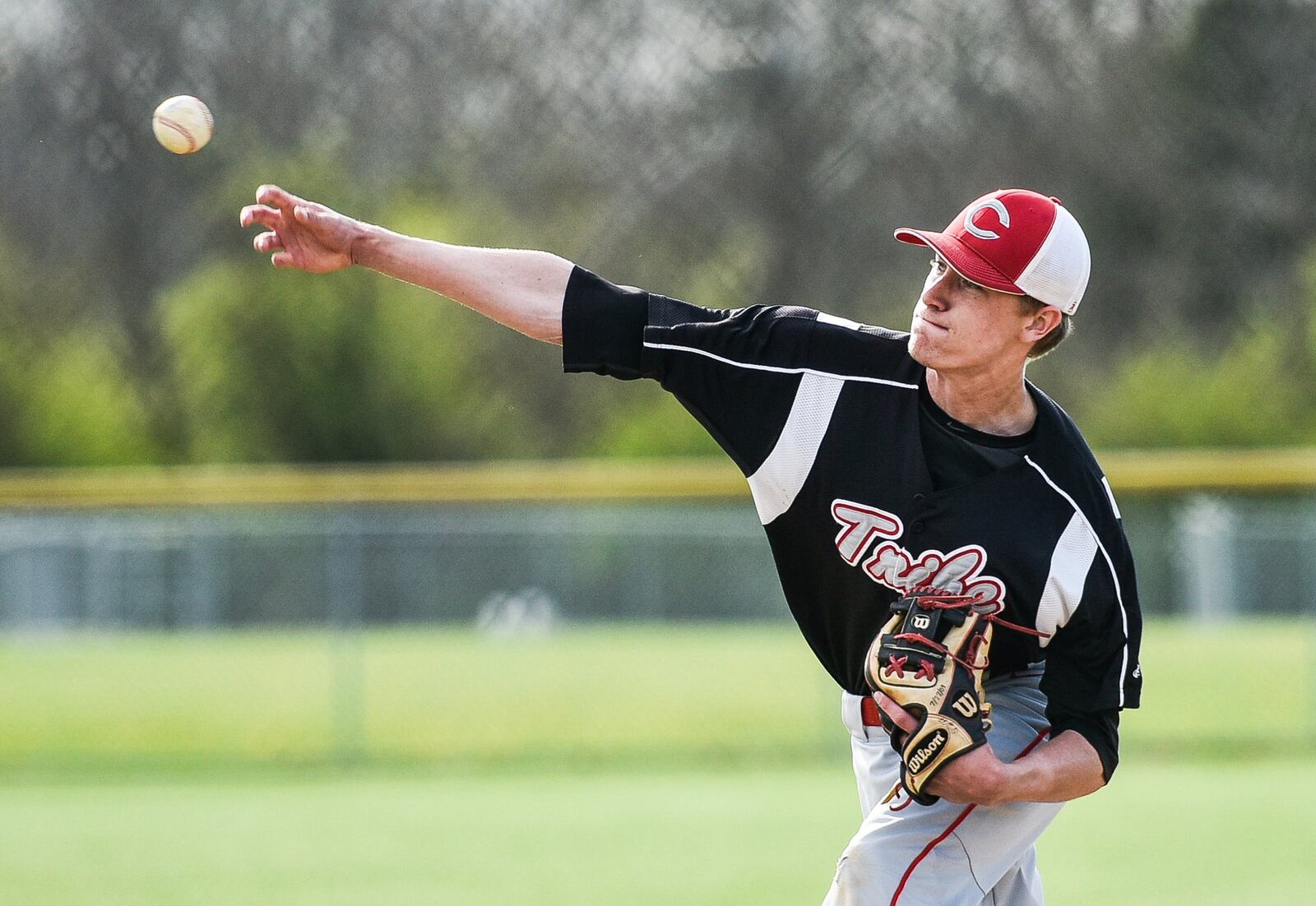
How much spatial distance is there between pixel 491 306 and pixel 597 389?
22.0 meters

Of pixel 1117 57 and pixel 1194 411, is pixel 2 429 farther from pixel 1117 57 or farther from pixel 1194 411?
pixel 1117 57

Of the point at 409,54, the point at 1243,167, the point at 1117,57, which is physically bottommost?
the point at 1243,167

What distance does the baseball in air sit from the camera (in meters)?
4.09

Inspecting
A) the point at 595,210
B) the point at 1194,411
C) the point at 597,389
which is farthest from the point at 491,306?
the point at 595,210

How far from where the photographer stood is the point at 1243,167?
26.8 m

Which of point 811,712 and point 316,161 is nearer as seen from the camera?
point 811,712

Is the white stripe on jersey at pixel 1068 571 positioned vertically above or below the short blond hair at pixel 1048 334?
below

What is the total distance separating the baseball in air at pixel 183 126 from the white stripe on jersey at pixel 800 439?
161 cm

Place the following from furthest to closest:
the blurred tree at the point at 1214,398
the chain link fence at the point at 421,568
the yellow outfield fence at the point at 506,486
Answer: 1. the blurred tree at the point at 1214,398
2. the chain link fence at the point at 421,568
3. the yellow outfield fence at the point at 506,486

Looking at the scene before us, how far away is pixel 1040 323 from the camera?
11.3 feet

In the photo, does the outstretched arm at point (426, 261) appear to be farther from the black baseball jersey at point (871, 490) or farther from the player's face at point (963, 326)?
the player's face at point (963, 326)

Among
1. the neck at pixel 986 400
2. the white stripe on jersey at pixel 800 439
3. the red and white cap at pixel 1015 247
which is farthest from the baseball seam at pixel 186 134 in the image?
the neck at pixel 986 400

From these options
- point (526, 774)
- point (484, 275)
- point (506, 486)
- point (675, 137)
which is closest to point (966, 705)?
point (484, 275)

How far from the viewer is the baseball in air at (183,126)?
4.09 meters
